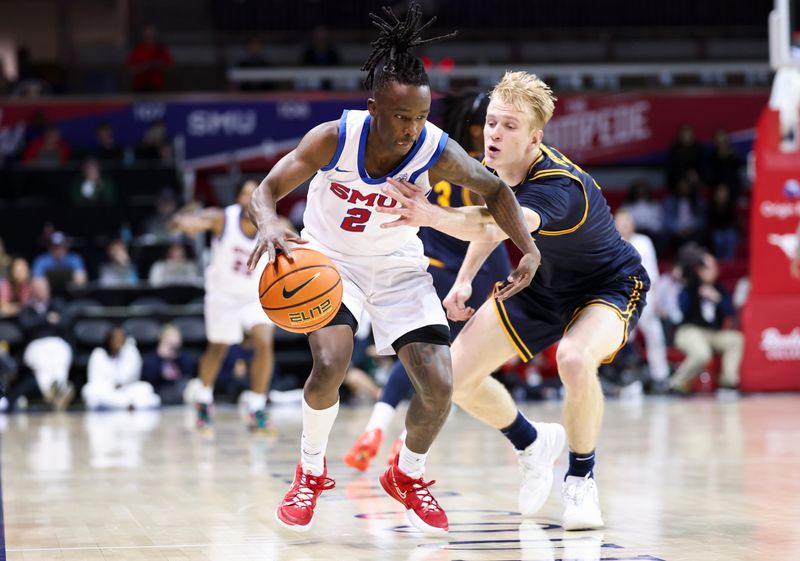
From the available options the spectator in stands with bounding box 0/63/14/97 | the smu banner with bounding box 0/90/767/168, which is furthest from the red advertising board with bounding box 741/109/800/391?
the spectator in stands with bounding box 0/63/14/97

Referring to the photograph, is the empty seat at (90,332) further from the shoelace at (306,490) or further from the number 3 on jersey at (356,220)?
the number 3 on jersey at (356,220)

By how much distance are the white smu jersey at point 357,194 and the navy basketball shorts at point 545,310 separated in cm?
63

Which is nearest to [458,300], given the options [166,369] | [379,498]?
[379,498]

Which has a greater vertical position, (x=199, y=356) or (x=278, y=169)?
(x=278, y=169)

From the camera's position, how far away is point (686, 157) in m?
17.3

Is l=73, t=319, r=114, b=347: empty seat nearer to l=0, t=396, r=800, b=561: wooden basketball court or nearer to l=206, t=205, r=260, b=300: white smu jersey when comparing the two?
l=0, t=396, r=800, b=561: wooden basketball court

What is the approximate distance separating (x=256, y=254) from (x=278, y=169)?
0.41 meters

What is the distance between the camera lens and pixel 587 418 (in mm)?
5035

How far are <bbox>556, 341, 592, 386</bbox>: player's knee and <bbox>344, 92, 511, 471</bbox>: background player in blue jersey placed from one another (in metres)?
1.75

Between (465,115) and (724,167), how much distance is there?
1167 cm

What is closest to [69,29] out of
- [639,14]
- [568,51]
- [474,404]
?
[568,51]

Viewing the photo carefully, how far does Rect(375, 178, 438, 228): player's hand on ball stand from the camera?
14.9 ft

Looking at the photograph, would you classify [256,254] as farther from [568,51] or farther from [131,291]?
[568,51]

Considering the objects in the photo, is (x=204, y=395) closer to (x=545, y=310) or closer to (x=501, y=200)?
(x=545, y=310)
